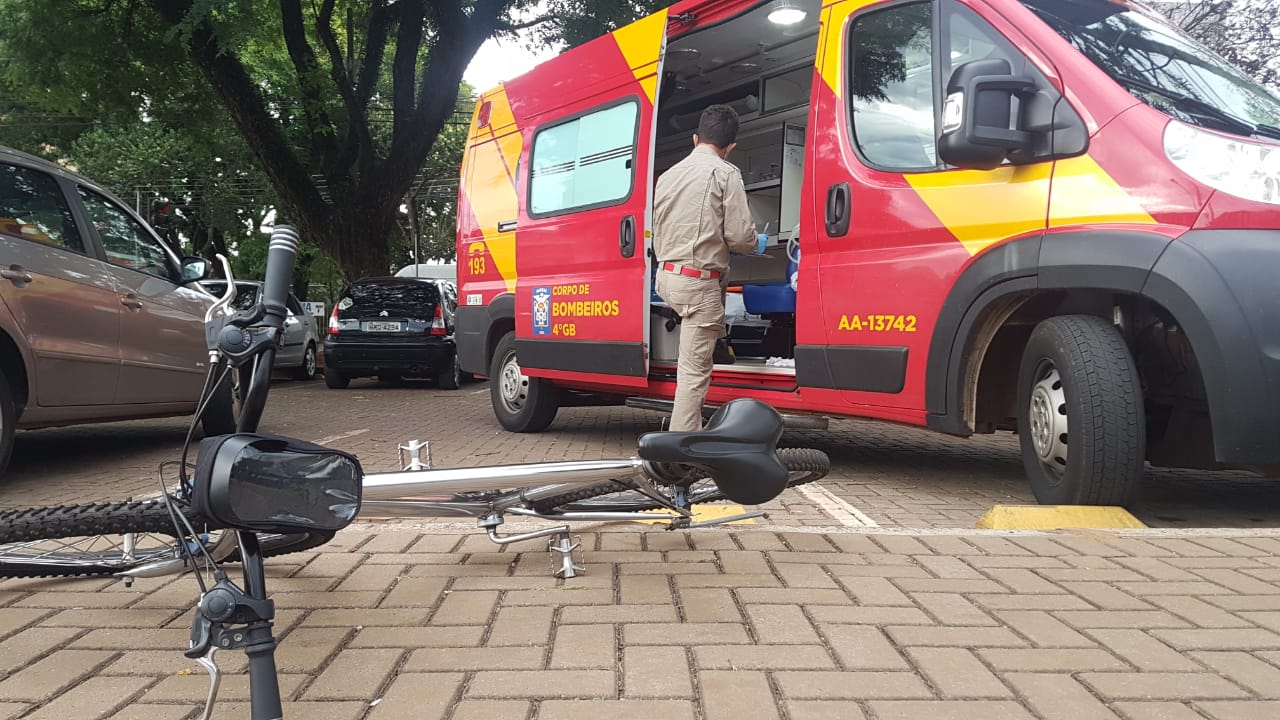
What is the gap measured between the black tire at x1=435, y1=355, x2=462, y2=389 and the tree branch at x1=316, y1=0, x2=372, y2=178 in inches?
198

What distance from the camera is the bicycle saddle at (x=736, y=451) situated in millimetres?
1947

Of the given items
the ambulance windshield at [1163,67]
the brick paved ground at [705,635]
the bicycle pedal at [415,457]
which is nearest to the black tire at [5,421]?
the brick paved ground at [705,635]

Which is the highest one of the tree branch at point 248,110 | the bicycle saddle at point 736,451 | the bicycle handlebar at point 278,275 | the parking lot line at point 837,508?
the tree branch at point 248,110

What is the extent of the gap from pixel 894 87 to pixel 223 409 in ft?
11.9

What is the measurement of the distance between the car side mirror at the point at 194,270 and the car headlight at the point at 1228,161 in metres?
5.48

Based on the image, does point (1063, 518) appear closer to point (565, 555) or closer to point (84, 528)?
point (565, 555)

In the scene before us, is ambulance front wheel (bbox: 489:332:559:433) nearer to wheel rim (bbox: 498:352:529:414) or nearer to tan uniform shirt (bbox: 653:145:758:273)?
wheel rim (bbox: 498:352:529:414)

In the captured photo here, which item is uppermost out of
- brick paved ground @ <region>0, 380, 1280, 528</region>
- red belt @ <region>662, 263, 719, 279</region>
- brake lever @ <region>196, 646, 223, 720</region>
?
red belt @ <region>662, 263, 719, 279</region>

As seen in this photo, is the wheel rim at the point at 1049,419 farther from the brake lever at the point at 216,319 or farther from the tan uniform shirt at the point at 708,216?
the brake lever at the point at 216,319

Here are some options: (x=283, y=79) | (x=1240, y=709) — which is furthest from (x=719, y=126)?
(x=283, y=79)

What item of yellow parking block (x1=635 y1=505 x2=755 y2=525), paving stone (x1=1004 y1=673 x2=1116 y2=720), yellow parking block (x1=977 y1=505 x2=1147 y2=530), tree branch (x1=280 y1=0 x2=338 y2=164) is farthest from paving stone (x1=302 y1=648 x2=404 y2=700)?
tree branch (x1=280 y1=0 x2=338 y2=164)

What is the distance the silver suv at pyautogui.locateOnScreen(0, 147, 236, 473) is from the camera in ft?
15.2

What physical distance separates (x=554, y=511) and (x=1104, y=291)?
2553 millimetres

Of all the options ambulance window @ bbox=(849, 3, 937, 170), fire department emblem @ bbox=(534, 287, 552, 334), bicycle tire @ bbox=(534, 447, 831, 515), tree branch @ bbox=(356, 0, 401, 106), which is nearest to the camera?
bicycle tire @ bbox=(534, 447, 831, 515)
